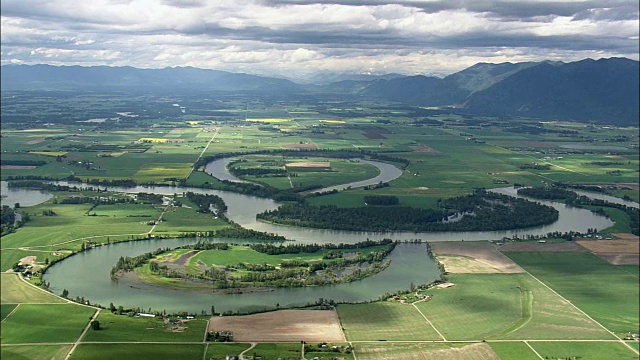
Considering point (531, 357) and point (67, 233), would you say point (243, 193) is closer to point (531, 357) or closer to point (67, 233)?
point (67, 233)

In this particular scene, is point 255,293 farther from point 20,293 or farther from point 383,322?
point 20,293

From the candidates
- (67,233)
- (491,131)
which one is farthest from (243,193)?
(491,131)

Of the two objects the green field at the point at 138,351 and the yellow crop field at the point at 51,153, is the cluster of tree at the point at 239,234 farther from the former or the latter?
the yellow crop field at the point at 51,153

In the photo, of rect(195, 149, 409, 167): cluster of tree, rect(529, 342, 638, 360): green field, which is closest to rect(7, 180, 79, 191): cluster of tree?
rect(195, 149, 409, 167): cluster of tree

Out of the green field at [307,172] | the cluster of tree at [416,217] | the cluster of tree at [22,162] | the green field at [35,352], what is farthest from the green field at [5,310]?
the cluster of tree at [22,162]

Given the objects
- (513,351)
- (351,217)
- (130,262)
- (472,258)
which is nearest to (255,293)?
(130,262)

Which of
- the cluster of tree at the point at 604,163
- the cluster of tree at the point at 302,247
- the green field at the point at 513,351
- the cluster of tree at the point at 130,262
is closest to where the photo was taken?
the green field at the point at 513,351
